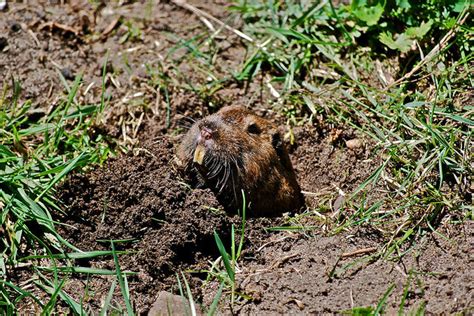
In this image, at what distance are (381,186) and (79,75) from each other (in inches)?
94.1

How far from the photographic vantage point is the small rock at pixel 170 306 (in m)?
4.17

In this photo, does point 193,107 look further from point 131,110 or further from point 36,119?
point 36,119

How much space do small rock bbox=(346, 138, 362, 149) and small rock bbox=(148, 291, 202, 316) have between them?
1.81 m

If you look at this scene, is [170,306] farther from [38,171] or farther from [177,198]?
[38,171]

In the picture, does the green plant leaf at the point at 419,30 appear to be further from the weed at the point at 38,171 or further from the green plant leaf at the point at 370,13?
the weed at the point at 38,171

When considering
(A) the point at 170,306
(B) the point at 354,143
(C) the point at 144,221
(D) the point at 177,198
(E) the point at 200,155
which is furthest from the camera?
(B) the point at 354,143

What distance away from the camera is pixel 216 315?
4.17m

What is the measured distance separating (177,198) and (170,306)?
0.91 meters

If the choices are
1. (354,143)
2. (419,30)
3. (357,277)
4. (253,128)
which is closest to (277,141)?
(253,128)

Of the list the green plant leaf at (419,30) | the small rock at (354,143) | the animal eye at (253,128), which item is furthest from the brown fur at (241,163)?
the green plant leaf at (419,30)

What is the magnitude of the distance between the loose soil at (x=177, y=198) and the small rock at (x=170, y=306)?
0.26 ft

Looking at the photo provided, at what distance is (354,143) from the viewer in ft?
17.6

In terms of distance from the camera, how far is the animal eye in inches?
207

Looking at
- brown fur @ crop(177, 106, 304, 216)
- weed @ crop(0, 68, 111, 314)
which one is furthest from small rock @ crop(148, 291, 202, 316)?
brown fur @ crop(177, 106, 304, 216)
